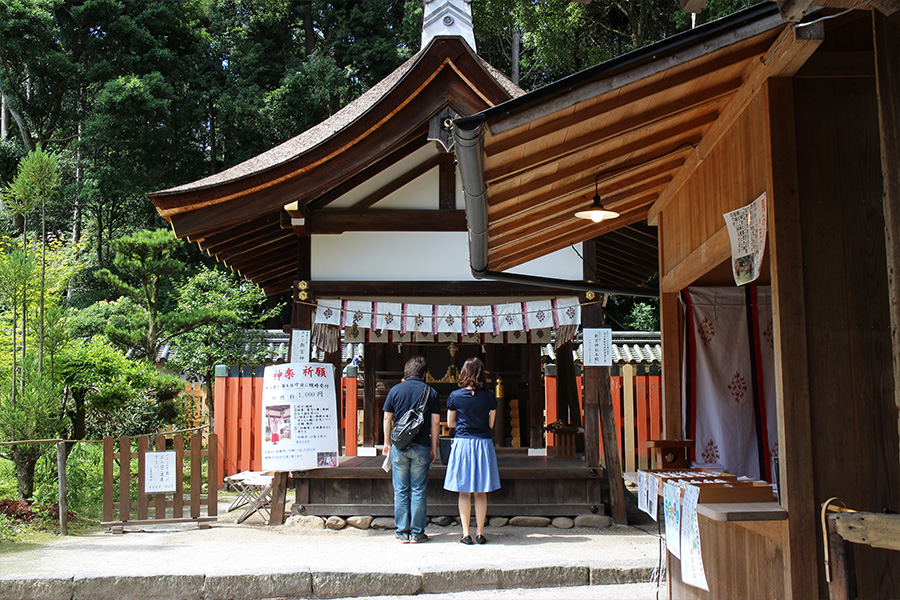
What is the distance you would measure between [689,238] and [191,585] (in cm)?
474

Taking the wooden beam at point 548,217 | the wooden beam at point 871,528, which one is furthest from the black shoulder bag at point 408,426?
the wooden beam at point 871,528

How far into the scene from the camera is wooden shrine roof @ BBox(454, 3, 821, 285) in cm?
349

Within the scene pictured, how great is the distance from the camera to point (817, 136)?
374 centimetres

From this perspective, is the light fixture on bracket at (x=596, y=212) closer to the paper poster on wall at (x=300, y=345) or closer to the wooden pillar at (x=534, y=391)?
the paper poster on wall at (x=300, y=345)

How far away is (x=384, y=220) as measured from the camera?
9.30 meters

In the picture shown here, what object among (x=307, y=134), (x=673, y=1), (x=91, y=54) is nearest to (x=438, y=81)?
(x=307, y=134)

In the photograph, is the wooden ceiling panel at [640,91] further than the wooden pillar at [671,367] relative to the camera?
No

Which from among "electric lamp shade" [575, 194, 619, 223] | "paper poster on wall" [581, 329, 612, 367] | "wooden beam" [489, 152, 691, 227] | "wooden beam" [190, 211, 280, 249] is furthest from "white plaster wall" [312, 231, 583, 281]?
"wooden beam" [489, 152, 691, 227]

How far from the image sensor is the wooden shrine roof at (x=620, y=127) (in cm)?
349

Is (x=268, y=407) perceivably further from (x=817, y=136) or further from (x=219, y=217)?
(x=817, y=136)

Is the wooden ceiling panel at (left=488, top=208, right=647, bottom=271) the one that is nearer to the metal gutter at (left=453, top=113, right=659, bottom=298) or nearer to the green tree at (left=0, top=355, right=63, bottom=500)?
the metal gutter at (left=453, top=113, right=659, bottom=298)

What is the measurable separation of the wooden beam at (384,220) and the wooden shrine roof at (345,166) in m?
0.01

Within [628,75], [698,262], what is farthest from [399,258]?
[628,75]

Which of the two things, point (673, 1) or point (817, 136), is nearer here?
point (817, 136)
